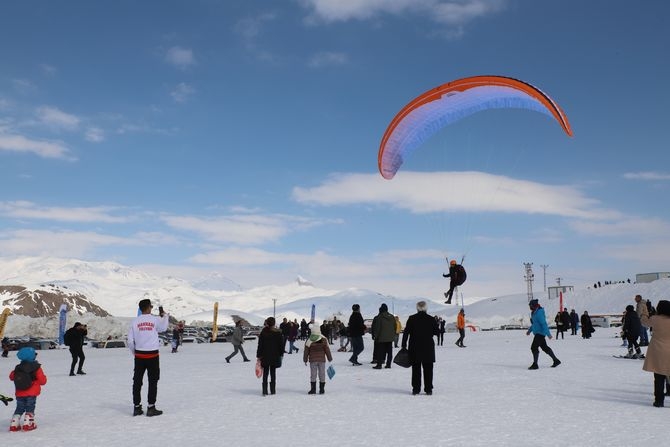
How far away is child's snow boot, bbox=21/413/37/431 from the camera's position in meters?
7.95

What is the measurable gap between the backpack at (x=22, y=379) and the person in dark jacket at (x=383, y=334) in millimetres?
8794

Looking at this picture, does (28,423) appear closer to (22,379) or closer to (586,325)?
(22,379)

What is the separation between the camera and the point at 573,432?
731cm

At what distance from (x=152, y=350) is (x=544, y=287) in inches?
4719

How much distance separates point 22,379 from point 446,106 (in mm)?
14720

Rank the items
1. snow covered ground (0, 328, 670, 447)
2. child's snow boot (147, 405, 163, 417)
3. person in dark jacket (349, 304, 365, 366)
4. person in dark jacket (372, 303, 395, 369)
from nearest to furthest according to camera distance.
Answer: snow covered ground (0, 328, 670, 447), child's snow boot (147, 405, 163, 417), person in dark jacket (372, 303, 395, 369), person in dark jacket (349, 304, 365, 366)

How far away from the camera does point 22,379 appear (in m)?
7.99

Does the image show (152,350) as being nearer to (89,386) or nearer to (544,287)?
(89,386)

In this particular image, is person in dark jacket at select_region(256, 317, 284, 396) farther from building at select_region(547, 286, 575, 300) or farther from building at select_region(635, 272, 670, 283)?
building at select_region(635, 272, 670, 283)

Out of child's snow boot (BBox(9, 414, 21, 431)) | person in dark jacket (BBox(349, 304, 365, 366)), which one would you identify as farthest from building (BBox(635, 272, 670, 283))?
child's snow boot (BBox(9, 414, 21, 431))

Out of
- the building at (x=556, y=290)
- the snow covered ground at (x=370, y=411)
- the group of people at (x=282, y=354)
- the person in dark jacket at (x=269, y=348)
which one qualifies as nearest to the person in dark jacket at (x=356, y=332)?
the group of people at (x=282, y=354)

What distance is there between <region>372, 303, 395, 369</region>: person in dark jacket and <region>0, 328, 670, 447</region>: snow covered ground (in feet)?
3.01

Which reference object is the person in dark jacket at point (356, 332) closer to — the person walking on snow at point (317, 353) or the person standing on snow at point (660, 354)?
the person walking on snow at point (317, 353)

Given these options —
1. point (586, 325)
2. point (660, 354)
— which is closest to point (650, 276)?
point (586, 325)
